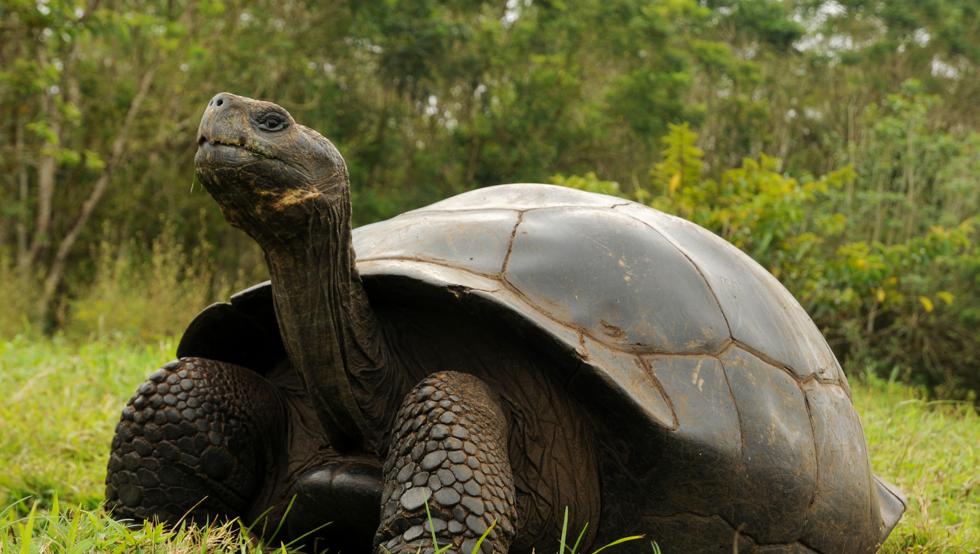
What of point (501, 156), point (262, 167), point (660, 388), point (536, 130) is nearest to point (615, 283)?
point (660, 388)

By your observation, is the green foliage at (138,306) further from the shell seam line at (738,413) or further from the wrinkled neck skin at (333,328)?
the shell seam line at (738,413)

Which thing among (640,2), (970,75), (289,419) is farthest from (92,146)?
(970,75)

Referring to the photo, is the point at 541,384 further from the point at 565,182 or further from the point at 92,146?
the point at 92,146

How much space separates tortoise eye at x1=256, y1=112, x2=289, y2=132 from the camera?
183cm

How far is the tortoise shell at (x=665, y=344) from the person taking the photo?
1977 millimetres

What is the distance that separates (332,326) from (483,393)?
34cm

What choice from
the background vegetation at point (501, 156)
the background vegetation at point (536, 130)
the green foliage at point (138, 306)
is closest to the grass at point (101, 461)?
the background vegetation at point (501, 156)

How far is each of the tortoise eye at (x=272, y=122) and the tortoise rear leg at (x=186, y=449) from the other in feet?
2.42

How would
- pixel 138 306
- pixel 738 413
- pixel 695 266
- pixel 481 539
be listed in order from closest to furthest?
pixel 481 539, pixel 738 413, pixel 695 266, pixel 138 306

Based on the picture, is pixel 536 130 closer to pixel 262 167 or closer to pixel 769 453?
pixel 769 453

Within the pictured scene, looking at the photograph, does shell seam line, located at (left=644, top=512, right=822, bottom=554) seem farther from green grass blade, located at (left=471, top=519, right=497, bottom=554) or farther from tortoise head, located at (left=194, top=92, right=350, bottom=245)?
tortoise head, located at (left=194, top=92, right=350, bottom=245)

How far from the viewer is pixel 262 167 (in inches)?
70.9

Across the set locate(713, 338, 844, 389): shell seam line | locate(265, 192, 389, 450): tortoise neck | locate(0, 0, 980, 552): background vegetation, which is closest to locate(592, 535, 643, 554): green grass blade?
locate(713, 338, 844, 389): shell seam line

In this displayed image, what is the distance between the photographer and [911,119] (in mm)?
8672
